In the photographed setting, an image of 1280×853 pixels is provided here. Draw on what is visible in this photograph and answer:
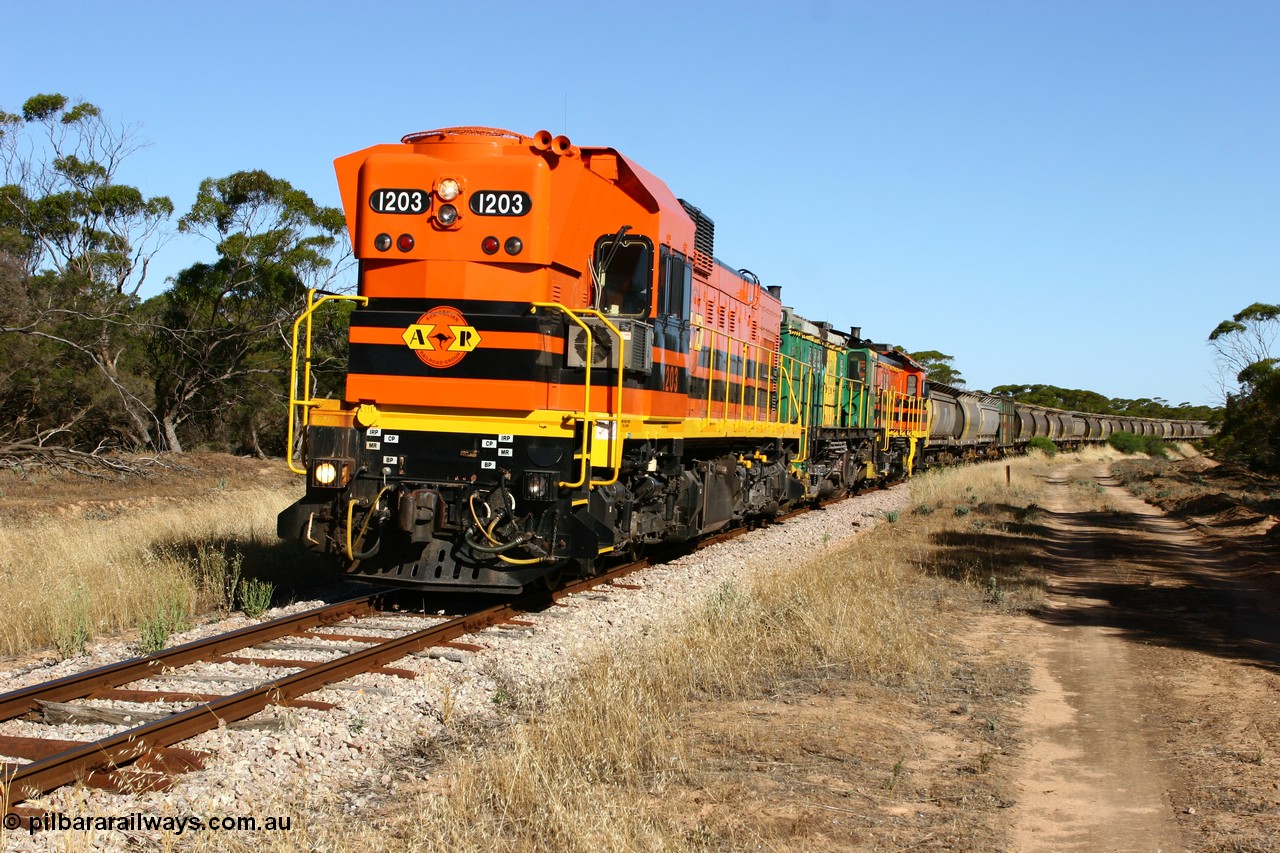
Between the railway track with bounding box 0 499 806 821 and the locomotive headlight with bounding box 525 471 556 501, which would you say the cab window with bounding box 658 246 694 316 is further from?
the railway track with bounding box 0 499 806 821

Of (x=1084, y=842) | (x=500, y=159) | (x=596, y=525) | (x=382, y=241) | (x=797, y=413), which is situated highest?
(x=500, y=159)

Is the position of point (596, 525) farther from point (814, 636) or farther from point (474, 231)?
point (474, 231)

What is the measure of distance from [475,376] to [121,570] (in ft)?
12.7

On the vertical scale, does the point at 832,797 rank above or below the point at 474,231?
below

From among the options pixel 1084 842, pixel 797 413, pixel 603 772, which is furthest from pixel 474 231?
pixel 797 413

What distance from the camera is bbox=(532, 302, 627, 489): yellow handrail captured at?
9375mm

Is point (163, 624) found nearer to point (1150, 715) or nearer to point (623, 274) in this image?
point (623, 274)

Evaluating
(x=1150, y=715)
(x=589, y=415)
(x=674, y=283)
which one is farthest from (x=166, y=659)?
(x=1150, y=715)

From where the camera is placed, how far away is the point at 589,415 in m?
9.44

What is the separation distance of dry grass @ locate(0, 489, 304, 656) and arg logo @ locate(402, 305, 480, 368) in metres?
2.78

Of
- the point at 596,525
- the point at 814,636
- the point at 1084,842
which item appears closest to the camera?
the point at 1084,842

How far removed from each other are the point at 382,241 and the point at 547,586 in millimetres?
3532

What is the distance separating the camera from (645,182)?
1075 centimetres

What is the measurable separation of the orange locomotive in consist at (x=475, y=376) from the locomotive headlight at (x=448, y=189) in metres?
0.01
